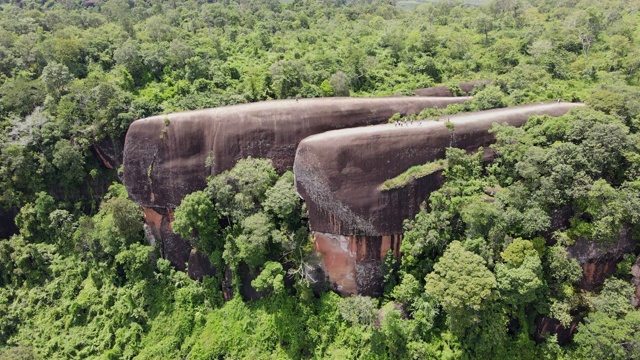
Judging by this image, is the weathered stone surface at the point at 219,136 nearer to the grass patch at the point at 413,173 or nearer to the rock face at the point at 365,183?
the rock face at the point at 365,183

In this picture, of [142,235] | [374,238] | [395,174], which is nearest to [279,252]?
[374,238]

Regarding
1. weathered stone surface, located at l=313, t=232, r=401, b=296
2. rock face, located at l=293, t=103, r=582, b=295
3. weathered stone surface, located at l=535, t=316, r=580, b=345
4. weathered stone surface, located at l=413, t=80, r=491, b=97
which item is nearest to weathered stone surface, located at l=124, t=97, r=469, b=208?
rock face, located at l=293, t=103, r=582, b=295

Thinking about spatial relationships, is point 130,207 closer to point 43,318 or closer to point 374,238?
point 43,318

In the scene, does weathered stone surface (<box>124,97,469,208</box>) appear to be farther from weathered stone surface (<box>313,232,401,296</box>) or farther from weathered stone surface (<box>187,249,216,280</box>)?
weathered stone surface (<box>313,232,401,296</box>)

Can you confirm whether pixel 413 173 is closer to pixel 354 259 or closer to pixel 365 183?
pixel 365 183

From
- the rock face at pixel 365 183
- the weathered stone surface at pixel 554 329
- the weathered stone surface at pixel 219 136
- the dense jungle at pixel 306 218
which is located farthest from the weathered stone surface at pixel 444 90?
the weathered stone surface at pixel 554 329

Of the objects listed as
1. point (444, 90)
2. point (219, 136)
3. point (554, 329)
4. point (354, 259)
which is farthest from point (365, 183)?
point (444, 90)
